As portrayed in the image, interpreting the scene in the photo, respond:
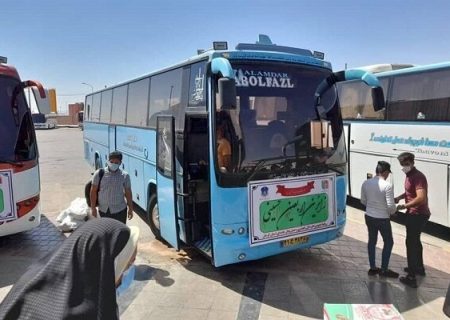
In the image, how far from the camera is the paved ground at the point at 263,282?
4.73 meters

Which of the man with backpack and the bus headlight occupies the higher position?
the man with backpack

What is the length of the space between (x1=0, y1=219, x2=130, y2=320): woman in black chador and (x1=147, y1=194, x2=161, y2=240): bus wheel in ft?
16.6

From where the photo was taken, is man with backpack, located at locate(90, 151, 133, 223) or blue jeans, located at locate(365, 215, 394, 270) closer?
blue jeans, located at locate(365, 215, 394, 270)

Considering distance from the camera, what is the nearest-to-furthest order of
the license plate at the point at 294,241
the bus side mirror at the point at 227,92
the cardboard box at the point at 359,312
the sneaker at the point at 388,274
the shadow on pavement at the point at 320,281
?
the cardboard box at the point at 359,312 → the bus side mirror at the point at 227,92 → the shadow on pavement at the point at 320,281 → the license plate at the point at 294,241 → the sneaker at the point at 388,274

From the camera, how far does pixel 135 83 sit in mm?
8789

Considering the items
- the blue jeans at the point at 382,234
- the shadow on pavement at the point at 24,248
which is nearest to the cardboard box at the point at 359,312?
the blue jeans at the point at 382,234

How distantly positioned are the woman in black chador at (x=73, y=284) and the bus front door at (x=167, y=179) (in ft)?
12.0

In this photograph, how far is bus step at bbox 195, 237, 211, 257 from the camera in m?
5.40

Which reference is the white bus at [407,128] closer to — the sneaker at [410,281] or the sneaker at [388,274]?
the sneaker at [388,274]

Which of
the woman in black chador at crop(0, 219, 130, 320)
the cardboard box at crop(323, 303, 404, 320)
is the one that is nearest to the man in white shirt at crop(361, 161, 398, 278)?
the cardboard box at crop(323, 303, 404, 320)

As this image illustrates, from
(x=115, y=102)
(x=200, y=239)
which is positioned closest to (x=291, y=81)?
(x=200, y=239)

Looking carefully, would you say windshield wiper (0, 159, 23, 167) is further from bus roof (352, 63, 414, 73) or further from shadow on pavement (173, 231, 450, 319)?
bus roof (352, 63, 414, 73)

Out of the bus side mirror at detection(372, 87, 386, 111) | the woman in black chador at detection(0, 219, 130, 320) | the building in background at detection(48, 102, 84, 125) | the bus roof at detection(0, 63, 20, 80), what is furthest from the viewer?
the building in background at detection(48, 102, 84, 125)

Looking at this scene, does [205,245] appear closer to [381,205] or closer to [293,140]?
[293,140]
